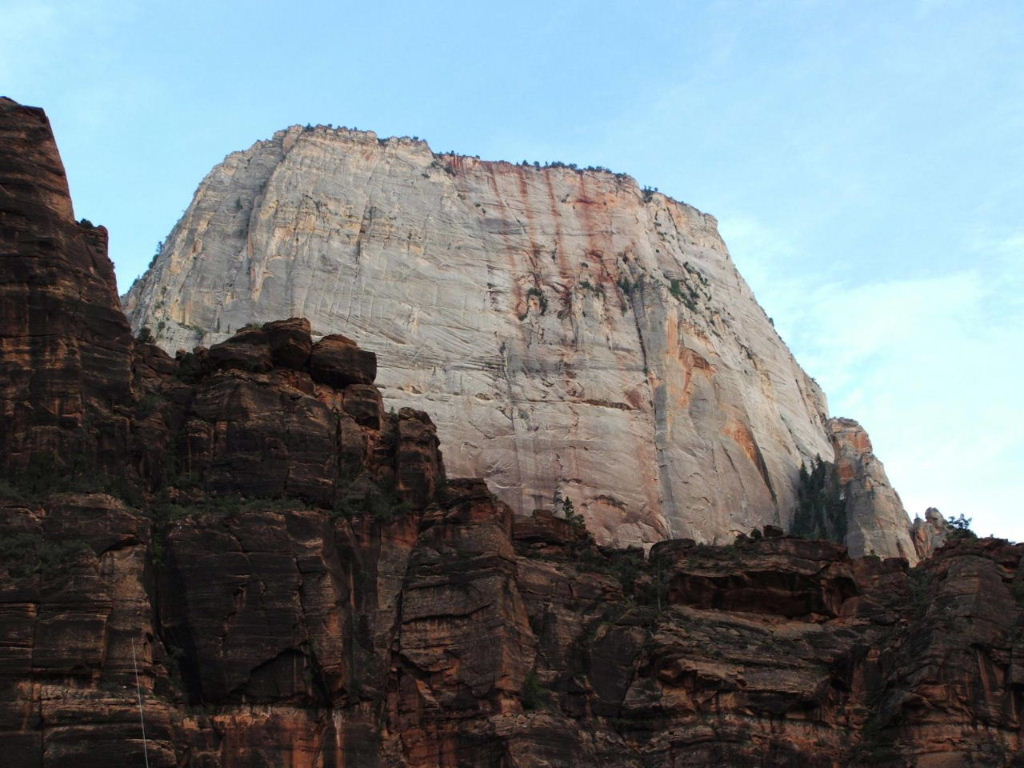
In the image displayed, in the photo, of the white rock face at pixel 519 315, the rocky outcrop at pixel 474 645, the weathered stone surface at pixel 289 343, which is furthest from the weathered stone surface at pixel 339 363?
the white rock face at pixel 519 315

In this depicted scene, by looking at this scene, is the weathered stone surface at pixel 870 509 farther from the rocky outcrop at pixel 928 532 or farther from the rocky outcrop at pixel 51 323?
the rocky outcrop at pixel 51 323

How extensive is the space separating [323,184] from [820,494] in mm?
30093

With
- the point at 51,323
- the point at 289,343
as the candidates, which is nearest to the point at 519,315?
the point at 289,343

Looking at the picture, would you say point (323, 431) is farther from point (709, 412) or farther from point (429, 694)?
point (709, 412)

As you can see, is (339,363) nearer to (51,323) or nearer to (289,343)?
(289,343)

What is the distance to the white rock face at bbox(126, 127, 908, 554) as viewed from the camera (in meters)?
100

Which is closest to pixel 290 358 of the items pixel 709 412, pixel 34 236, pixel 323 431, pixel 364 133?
pixel 323 431

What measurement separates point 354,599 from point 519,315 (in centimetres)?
3654

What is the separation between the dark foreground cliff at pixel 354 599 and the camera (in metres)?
67.9

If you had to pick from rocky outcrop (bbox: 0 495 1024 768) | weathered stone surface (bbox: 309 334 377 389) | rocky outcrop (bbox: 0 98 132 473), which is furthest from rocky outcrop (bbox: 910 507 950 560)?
rocky outcrop (bbox: 0 98 132 473)

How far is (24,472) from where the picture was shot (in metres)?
70.6

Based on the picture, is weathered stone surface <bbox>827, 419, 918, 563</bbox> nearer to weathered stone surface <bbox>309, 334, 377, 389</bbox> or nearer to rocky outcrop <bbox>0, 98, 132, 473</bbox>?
weathered stone surface <bbox>309, 334, 377, 389</bbox>

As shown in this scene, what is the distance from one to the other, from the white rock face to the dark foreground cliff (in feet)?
62.2

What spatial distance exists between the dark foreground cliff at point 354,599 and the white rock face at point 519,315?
1897 centimetres
